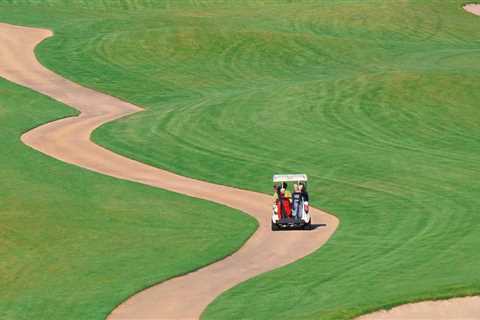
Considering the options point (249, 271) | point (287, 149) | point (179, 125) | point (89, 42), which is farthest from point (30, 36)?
point (249, 271)

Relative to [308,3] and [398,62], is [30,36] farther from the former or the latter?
[308,3]

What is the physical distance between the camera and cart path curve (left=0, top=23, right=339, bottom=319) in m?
31.9

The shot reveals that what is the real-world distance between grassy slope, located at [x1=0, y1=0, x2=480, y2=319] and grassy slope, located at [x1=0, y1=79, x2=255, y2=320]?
3509mm

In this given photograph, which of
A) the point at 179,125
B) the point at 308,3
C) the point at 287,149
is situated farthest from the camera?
the point at 308,3

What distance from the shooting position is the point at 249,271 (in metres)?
35.2

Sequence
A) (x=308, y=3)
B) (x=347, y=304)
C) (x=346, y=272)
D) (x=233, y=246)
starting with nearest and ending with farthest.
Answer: (x=347, y=304) → (x=346, y=272) → (x=233, y=246) → (x=308, y=3)

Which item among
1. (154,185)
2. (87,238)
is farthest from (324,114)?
(87,238)

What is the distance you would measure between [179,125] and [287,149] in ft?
27.5

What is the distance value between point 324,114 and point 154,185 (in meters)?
18.3

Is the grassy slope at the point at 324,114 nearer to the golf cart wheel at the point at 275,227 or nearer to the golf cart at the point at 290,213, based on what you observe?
the golf cart at the point at 290,213

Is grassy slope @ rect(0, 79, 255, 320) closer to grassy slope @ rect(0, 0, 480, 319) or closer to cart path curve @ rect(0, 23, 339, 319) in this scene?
cart path curve @ rect(0, 23, 339, 319)

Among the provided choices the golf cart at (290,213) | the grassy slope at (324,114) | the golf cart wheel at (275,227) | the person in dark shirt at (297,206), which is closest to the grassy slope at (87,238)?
the golf cart wheel at (275,227)

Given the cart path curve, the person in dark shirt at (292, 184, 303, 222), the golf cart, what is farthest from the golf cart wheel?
the person in dark shirt at (292, 184, 303, 222)

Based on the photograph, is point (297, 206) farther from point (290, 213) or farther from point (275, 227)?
point (275, 227)
